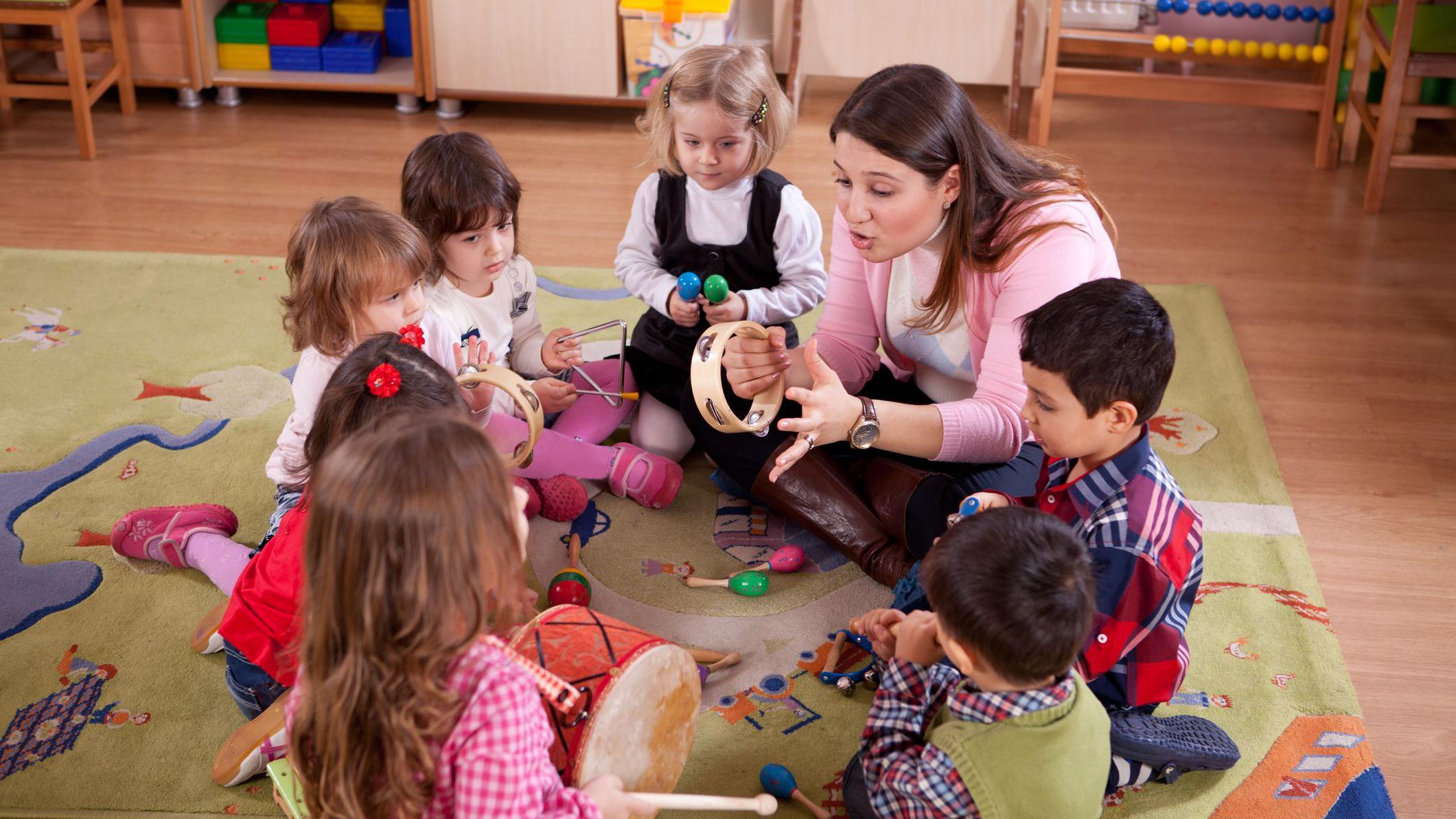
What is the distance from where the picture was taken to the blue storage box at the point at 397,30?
4012 mm

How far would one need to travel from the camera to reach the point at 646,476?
221 cm

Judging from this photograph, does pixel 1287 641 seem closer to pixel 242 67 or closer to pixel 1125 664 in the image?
pixel 1125 664

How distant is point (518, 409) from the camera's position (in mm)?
2252

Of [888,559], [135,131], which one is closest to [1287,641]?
[888,559]

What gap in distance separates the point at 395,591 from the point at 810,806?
703 millimetres

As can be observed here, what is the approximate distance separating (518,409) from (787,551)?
0.55 meters

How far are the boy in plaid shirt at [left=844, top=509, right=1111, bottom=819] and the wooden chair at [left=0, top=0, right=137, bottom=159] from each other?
295cm

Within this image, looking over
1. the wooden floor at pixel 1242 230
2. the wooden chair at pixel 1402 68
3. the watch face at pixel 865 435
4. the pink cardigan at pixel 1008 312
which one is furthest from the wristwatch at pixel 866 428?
the wooden chair at pixel 1402 68

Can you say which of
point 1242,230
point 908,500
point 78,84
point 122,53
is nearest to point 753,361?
point 908,500

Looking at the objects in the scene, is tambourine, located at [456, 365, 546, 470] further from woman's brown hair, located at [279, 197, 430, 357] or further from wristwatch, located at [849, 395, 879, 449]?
wristwatch, located at [849, 395, 879, 449]

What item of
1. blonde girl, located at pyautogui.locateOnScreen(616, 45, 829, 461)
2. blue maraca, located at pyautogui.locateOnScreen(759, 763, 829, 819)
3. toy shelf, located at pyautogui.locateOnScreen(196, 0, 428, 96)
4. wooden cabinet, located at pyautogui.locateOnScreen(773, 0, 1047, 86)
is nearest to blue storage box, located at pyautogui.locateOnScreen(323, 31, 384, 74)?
toy shelf, located at pyautogui.locateOnScreen(196, 0, 428, 96)

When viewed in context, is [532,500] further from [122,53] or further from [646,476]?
[122,53]

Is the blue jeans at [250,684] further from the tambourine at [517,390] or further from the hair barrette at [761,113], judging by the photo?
the hair barrette at [761,113]

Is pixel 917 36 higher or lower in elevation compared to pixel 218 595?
higher
